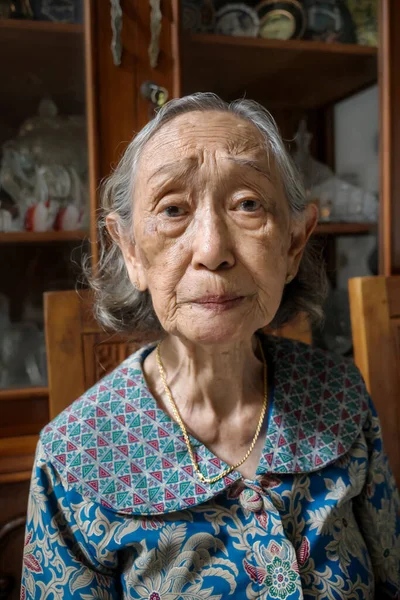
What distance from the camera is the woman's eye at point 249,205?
74 centimetres

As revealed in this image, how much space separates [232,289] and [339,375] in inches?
13.5

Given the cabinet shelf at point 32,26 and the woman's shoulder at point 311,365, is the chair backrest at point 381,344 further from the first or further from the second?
the cabinet shelf at point 32,26

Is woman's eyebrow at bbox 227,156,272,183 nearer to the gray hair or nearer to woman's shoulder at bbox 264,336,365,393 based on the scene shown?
the gray hair

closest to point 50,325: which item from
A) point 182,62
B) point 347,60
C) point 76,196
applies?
point 76,196

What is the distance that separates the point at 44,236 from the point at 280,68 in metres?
0.82

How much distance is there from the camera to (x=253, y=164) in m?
0.74

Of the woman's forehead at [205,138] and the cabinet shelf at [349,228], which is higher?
the woman's forehead at [205,138]

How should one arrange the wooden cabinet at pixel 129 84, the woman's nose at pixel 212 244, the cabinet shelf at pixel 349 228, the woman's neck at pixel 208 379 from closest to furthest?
the woman's nose at pixel 212 244 < the woman's neck at pixel 208 379 < the wooden cabinet at pixel 129 84 < the cabinet shelf at pixel 349 228

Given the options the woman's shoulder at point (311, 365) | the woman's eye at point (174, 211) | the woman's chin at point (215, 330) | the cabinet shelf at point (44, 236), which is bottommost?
the woman's shoulder at point (311, 365)

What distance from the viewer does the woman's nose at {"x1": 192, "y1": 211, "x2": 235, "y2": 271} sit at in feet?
2.29

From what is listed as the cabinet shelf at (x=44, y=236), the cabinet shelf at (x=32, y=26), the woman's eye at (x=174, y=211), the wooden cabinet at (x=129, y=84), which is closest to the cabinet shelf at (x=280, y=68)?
the wooden cabinet at (x=129, y=84)

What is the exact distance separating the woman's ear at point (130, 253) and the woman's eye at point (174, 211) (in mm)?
102

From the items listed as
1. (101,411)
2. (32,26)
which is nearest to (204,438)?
(101,411)

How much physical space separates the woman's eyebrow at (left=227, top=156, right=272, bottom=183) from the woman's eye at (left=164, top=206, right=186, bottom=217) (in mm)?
98
